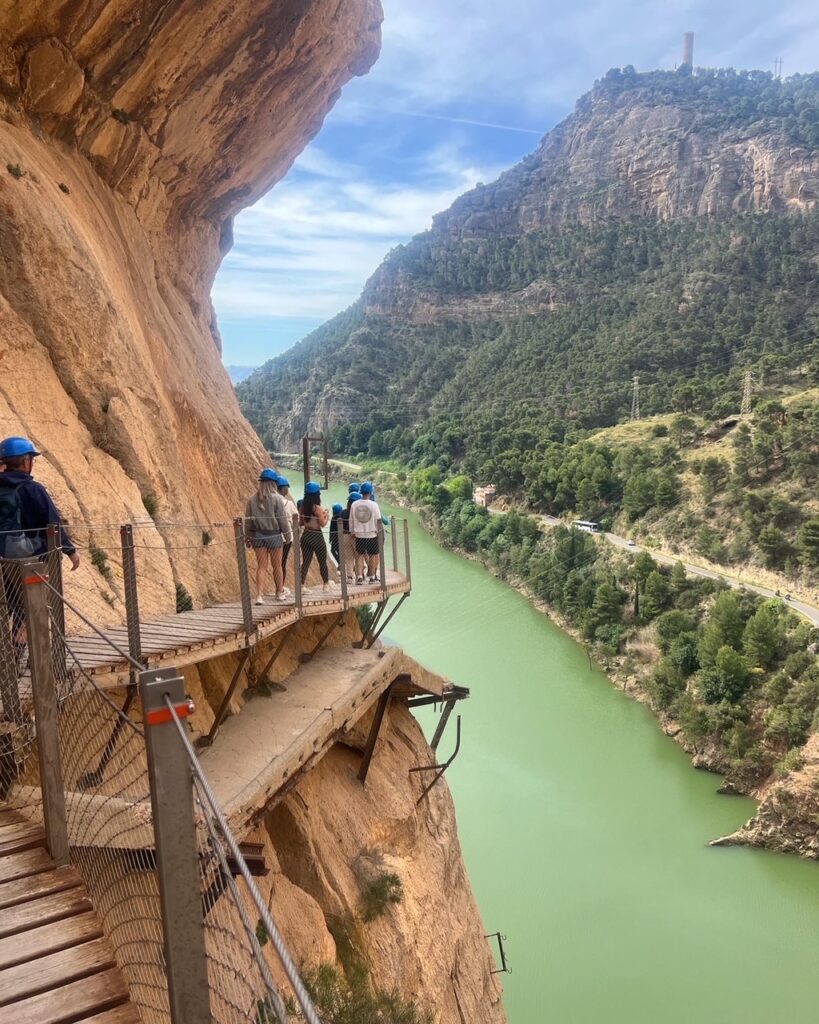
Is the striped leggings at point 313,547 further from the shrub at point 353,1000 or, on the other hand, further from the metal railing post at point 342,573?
the shrub at point 353,1000

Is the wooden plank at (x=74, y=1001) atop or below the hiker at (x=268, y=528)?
below

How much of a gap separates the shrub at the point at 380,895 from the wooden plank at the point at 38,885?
4.59 metres

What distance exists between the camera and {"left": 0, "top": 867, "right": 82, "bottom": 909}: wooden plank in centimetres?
263

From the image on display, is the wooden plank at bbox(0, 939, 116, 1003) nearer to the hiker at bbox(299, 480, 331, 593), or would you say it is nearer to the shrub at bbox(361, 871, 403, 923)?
the shrub at bbox(361, 871, 403, 923)

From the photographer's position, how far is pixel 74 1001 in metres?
2.18

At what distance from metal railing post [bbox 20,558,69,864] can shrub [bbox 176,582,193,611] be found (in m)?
4.53

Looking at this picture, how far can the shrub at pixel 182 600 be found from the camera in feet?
24.2

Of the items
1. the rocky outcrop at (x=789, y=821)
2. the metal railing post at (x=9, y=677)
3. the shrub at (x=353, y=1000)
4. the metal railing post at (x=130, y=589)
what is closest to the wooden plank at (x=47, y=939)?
the metal railing post at (x=9, y=677)

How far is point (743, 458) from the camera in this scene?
3934 cm

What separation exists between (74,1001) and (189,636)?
3.19 m

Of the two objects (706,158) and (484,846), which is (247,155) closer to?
(484,846)

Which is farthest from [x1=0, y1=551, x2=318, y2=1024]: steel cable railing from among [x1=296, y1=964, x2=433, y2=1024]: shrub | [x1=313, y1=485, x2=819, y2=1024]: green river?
[x1=313, y1=485, x2=819, y2=1024]: green river

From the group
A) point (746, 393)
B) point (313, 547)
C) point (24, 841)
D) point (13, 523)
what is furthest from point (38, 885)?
point (746, 393)

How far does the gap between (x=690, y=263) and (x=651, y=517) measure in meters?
54.5
